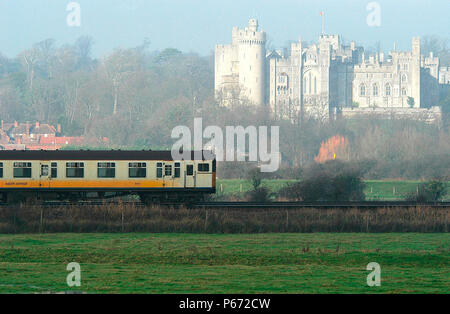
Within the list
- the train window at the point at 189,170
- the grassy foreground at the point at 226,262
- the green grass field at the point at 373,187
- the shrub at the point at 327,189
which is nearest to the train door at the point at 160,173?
the train window at the point at 189,170

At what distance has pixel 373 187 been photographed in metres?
77.7

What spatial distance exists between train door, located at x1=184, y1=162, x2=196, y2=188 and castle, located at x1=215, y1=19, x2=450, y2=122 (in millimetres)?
114331

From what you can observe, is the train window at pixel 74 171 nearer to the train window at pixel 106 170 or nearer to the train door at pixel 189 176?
the train window at pixel 106 170

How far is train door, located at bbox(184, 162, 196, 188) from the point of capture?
Answer: 4997 centimetres

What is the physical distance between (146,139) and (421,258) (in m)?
104

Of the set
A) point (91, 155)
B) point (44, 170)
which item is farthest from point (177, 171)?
point (44, 170)

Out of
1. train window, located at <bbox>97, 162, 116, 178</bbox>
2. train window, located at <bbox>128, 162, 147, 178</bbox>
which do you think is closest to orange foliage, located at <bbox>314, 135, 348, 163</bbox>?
train window, located at <bbox>128, 162, 147, 178</bbox>

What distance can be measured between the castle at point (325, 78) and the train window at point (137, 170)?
114343 mm

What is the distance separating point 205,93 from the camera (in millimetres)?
181000

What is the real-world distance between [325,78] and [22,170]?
430ft

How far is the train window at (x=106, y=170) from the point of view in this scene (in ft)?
165

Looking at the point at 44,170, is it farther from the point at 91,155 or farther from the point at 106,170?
the point at 106,170

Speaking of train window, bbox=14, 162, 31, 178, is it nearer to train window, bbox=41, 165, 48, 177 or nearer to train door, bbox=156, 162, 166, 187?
train window, bbox=41, 165, 48, 177
